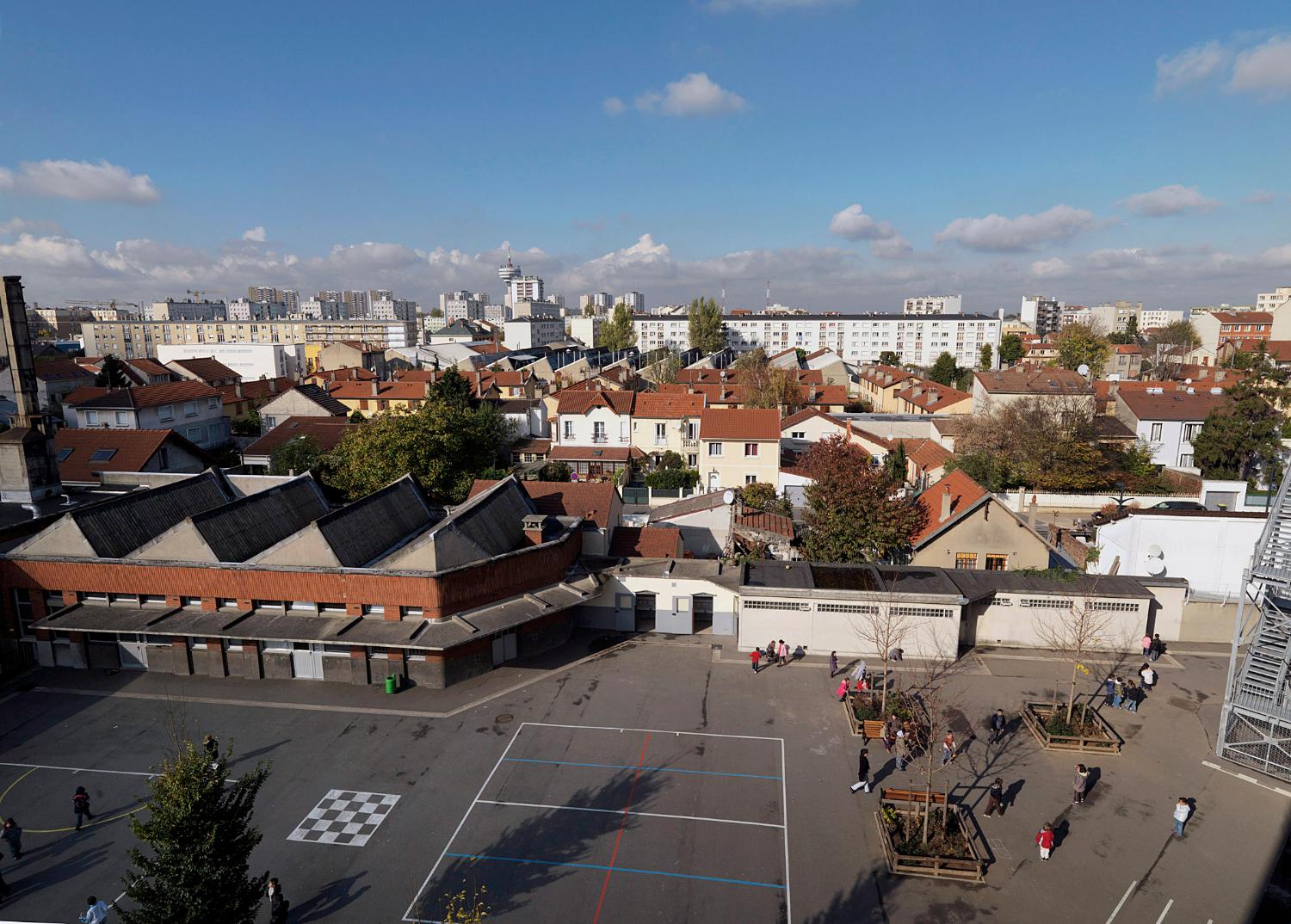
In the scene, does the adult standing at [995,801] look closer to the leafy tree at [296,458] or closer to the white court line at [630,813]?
the white court line at [630,813]

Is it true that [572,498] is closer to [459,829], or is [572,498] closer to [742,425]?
[459,829]

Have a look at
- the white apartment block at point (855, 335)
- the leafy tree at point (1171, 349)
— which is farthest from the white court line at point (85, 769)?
the white apartment block at point (855, 335)

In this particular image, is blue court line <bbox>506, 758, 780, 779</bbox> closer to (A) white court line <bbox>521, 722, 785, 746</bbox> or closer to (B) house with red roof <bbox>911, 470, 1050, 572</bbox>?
(A) white court line <bbox>521, 722, 785, 746</bbox>

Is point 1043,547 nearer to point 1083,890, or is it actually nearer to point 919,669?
point 919,669

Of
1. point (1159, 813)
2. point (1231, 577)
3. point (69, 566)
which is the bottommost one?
point (1159, 813)

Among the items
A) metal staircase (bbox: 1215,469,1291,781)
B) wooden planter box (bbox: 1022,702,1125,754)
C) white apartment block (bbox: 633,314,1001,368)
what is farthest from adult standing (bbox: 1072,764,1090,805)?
white apartment block (bbox: 633,314,1001,368)

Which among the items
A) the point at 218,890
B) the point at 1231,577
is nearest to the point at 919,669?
the point at 1231,577
